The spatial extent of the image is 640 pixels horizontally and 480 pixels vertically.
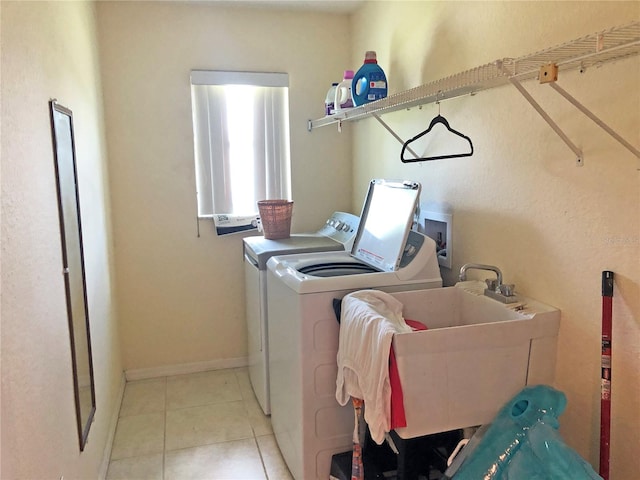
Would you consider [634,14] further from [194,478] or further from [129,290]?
[129,290]

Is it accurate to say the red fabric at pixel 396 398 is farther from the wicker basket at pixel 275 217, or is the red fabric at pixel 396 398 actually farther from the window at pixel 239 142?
the window at pixel 239 142

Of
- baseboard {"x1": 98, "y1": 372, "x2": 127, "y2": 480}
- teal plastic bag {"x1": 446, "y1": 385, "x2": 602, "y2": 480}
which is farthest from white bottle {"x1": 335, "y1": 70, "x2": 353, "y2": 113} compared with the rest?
baseboard {"x1": 98, "y1": 372, "x2": 127, "y2": 480}

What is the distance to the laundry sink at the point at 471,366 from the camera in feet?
4.75

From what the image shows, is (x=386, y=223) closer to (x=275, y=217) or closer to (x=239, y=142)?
(x=275, y=217)

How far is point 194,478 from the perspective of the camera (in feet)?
7.28

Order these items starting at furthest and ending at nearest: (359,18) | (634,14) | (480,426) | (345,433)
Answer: (359,18), (345,433), (480,426), (634,14)

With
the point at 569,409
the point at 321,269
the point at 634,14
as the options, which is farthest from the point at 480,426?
the point at 634,14

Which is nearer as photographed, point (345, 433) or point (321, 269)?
point (345, 433)

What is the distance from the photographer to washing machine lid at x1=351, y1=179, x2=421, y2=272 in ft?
6.86

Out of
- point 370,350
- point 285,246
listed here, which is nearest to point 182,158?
point 285,246

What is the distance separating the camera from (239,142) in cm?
320

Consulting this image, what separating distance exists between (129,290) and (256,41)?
5.85 ft

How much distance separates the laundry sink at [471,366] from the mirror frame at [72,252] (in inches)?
45.1

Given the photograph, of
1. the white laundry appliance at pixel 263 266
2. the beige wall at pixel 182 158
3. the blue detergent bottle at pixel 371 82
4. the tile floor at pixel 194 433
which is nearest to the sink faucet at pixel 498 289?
the white laundry appliance at pixel 263 266
